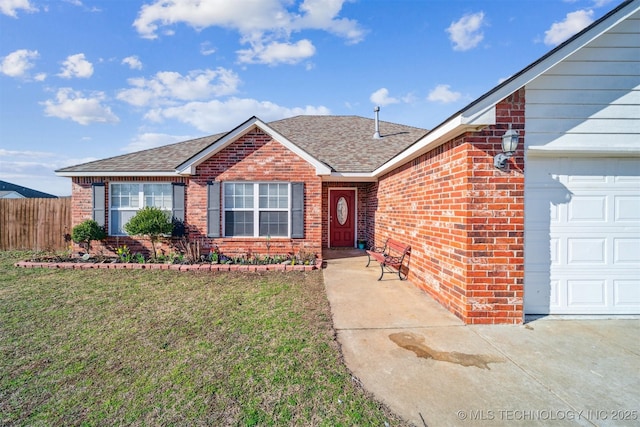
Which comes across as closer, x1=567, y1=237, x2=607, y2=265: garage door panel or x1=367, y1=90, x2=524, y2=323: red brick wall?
x1=367, y1=90, x2=524, y2=323: red brick wall

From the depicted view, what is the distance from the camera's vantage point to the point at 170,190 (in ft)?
28.6

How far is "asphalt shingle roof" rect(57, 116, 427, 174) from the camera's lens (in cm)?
884

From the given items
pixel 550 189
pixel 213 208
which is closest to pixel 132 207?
pixel 213 208

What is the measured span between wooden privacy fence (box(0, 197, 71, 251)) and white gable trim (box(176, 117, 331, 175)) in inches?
230

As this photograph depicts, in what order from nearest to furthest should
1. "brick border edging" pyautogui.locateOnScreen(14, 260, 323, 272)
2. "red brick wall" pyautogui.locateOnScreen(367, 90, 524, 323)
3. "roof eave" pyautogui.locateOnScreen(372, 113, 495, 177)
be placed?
"roof eave" pyautogui.locateOnScreen(372, 113, 495, 177) < "red brick wall" pyautogui.locateOnScreen(367, 90, 524, 323) < "brick border edging" pyautogui.locateOnScreen(14, 260, 323, 272)

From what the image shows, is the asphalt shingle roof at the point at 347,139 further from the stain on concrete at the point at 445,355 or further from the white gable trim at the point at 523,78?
the stain on concrete at the point at 445,355

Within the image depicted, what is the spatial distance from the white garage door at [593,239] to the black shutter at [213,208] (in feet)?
24.9

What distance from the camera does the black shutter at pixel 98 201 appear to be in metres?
8.66

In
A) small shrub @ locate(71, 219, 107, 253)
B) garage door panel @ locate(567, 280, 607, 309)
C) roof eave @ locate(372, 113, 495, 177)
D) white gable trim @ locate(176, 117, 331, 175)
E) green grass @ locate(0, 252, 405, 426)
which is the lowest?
green grass @ locate(0, 252, 405, 426)

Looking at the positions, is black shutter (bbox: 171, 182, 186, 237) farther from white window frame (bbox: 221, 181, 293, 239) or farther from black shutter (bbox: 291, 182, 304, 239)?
black shutter (bbox: 291, 182, 304, 239)

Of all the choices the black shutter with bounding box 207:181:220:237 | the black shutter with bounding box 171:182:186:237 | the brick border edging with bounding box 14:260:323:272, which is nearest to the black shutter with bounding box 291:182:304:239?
the brick border edging with bounding box 14:260:323:272

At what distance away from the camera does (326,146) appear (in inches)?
433

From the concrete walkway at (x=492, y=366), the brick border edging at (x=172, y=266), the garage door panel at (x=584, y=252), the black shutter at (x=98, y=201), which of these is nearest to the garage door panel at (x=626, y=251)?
the garage door panel at (x=584, y=252)

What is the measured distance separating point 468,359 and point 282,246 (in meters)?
6.10
